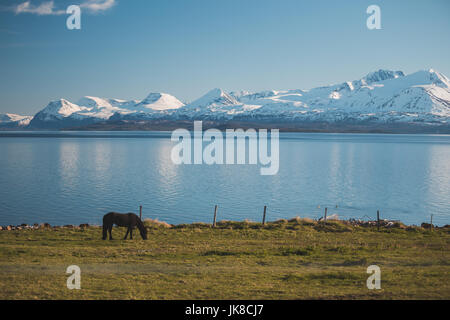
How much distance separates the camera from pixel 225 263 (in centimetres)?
2077

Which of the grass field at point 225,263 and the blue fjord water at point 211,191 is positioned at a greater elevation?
the grass field at point 225,263

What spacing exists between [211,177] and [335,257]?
62838 mm

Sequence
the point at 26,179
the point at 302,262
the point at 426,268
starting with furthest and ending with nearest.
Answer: the point at 26,179 → the point at 302,262 → the point at 426,268

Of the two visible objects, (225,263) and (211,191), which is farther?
(211,191)

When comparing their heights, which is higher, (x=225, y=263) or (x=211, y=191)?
(x=225, y=263)

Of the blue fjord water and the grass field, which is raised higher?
the grass field

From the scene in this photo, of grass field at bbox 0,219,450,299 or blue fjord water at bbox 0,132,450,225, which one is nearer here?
grass field at bbox 0,219,450,299

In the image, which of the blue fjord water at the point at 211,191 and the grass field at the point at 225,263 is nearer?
the grass field at the point at 225,263

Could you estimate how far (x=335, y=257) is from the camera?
2278cm

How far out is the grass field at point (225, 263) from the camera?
603 inches

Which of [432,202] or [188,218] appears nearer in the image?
[188,218]

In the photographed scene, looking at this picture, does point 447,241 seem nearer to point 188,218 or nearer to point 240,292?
point 240,292

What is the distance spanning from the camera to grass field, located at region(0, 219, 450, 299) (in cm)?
1531
